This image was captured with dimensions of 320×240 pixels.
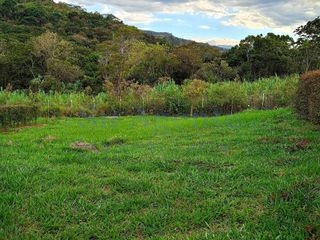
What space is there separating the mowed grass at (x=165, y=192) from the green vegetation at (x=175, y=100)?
16.5 metres

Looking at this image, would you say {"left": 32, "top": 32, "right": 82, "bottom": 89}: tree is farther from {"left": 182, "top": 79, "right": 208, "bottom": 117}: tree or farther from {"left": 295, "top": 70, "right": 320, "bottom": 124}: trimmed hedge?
{"left": 295, "top": 70, "right": 320, "bottom": 124}: trimmed hedge

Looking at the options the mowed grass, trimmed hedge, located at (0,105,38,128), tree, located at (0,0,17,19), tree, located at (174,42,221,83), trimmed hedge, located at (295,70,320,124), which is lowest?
trimmed hedge, located at (0,105,38,128)

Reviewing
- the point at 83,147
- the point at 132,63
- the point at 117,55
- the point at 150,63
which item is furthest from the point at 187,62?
the point at 83,147

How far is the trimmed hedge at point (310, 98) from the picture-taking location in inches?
395

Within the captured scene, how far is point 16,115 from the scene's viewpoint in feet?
51.0

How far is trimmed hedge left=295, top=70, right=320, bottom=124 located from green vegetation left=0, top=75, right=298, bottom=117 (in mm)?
11506

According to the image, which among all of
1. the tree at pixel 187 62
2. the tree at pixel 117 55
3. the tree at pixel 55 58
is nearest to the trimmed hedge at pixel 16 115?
the tree at pixel 117 55

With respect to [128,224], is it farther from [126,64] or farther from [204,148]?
[126,64]

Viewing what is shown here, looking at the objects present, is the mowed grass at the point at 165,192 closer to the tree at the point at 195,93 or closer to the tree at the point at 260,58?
the tree at the point at 195,93

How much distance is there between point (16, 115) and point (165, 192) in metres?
12.1

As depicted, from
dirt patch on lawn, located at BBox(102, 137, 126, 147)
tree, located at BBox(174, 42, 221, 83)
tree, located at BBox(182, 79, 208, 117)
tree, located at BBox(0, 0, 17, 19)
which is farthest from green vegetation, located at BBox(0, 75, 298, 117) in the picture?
tree, located at BBox(0, 0, 17, 19)

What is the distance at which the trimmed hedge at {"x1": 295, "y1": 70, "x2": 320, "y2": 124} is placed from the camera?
10039 millimetres

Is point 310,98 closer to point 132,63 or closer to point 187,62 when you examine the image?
point 132,63

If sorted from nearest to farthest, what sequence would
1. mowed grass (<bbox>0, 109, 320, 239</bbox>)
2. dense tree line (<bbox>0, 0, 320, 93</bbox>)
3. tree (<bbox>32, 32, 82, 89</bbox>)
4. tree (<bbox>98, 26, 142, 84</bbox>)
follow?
mowed grass (<bbox>0, 109, 320, 239</bbox>)
tree (<bbox>98, 26, 142, 84</bbox>)
dense tree line (<bbox>0, 0, 320, 93</bbox>)
tree (<bbox>32, 32, 82, 89</bbox>)
